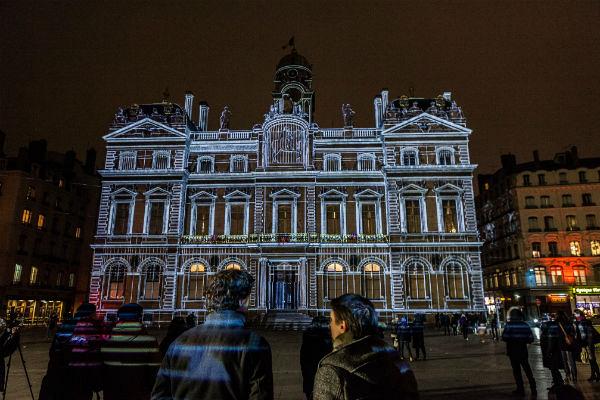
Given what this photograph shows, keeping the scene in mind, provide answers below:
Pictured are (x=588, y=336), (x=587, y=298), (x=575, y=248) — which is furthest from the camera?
(x=575, y=248)

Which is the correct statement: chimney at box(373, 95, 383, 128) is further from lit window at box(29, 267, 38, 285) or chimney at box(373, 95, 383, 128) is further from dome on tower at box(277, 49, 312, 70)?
lit window at box(29, 267, 38, 285)

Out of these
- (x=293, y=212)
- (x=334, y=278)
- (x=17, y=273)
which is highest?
(x=293, y=212)

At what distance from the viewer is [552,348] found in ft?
34.0

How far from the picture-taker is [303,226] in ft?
118

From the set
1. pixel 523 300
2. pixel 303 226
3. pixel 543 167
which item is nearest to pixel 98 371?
pixel 303 226

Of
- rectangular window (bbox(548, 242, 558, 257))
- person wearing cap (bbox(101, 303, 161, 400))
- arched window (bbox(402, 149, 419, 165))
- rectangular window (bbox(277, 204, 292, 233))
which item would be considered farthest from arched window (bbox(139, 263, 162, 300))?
rectangular window (bbox(548, 242, 558, 257))

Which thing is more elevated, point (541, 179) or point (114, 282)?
point (541, 179)

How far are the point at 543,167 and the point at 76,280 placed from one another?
55.6 meters

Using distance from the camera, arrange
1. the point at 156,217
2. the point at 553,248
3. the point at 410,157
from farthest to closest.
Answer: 1. the point at 553,248
2. the point at 410,157
3. the point at 156,217

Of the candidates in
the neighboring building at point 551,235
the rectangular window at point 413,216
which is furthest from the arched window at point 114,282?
the neighboring building at point 551,235

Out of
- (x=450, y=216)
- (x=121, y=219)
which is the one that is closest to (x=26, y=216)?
(x=121, y=219)

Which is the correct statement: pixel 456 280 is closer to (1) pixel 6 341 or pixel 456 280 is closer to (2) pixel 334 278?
(2) pixel 334 278

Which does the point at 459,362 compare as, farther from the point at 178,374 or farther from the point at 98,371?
the point at 178,374

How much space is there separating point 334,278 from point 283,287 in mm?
4165
